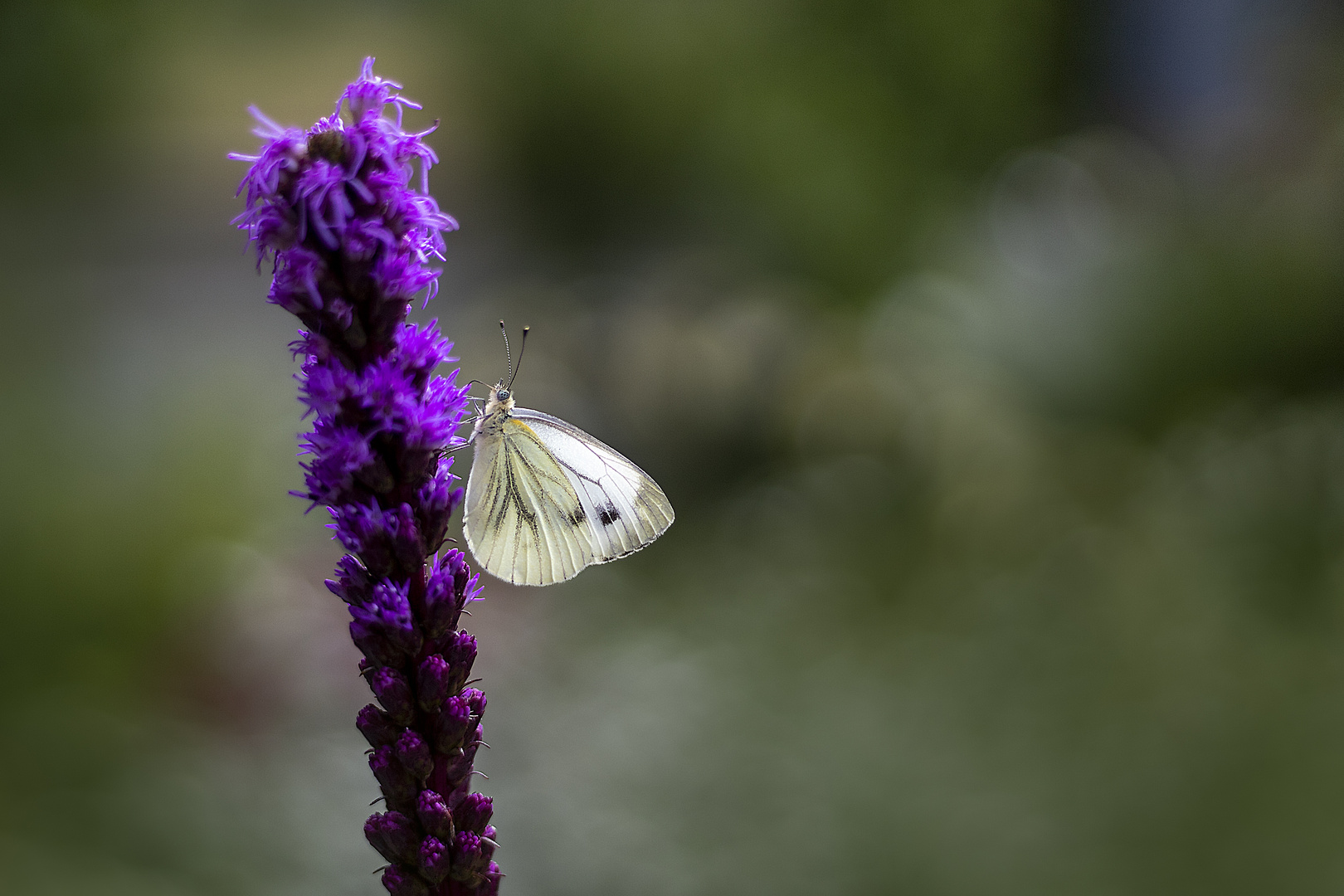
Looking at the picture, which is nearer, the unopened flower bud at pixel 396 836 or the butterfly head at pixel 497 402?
the unopened flower bud at pixel 396 836

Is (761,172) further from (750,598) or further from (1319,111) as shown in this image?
(750,598)

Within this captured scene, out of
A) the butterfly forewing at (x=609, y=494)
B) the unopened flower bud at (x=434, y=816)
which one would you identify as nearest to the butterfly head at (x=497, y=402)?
the butterfly forewing at (x=609, y=494)

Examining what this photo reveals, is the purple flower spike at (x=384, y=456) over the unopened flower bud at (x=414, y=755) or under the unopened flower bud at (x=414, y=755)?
over

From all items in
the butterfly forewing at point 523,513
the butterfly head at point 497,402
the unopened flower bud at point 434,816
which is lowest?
the unopened flower bud at point 434,816

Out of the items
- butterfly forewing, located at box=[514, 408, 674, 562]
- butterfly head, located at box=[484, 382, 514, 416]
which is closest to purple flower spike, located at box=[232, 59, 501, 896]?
butterfly head, located at box=[484, 382, 514, 416]

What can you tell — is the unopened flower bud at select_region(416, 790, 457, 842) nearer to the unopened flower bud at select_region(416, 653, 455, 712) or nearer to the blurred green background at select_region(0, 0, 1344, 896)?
the unopened flower bud at select_region(416, 653, 455, 712)

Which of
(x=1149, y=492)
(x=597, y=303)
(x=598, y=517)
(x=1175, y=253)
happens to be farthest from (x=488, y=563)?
(x=597, y=303)

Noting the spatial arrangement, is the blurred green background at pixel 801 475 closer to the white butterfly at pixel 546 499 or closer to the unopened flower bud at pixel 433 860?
the white butterfly at pixel 546 499

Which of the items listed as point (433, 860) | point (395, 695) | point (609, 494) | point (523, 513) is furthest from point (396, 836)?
point (609, 494)

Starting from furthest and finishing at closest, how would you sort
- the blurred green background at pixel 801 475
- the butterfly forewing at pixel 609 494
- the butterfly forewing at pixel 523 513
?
the blurred green background at pixel 801 475, the butterfly forewing at pixel 609 494, the butterfly forewing at pixel 523 513
